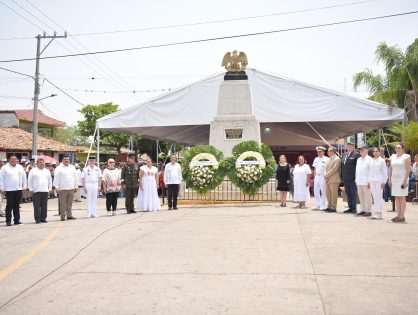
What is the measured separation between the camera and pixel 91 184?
1301 cm

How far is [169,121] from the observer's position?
71.5 feet

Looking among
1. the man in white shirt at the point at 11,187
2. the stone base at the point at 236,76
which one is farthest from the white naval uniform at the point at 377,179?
the man in white shirt at the point at 11,187

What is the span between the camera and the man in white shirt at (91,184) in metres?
12.7

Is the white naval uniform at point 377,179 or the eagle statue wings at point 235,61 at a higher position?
the eagle statue wings at point 235,61

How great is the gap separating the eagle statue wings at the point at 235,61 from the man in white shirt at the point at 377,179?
8.59 metres

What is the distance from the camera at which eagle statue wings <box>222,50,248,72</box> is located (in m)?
18.0

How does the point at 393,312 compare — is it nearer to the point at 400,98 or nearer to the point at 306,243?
the point at 306,243

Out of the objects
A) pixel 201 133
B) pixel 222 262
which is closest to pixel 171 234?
pixel 222 262

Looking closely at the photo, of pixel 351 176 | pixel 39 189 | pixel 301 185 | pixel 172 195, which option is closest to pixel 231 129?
pixel 172 195

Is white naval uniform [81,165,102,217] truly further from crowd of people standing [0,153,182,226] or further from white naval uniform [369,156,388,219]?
white naval uniform [369,156,388,219]

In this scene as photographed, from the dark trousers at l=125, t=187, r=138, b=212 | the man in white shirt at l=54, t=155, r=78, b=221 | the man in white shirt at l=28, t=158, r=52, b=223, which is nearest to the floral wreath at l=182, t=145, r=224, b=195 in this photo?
the dark trousers at l=125, t=187, r=138, b=212

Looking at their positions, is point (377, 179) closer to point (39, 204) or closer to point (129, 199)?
point (129, 199)

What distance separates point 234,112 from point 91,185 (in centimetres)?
688

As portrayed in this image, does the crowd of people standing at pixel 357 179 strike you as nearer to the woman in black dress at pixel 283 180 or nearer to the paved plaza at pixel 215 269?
the woman in black dress at pixel 283 180
